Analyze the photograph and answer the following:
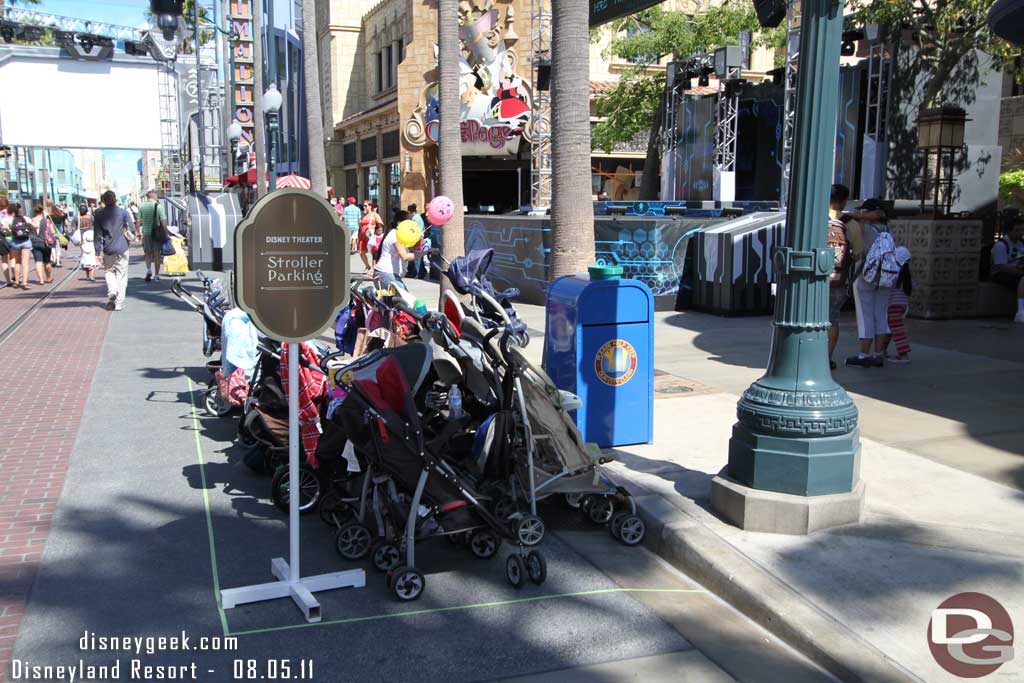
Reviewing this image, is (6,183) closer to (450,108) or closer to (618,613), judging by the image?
(450,108)

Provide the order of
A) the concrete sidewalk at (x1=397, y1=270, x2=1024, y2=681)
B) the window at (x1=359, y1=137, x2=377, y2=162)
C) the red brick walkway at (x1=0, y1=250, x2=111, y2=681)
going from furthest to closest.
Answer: the window at (x1=359, y1=137, x2=377, y2=162), the red brick walkway at (x1=0, y1=250, x2=111, y2=681), the concrete sidewalk at (x1=397, y1=270, x2=1024, y2=681)

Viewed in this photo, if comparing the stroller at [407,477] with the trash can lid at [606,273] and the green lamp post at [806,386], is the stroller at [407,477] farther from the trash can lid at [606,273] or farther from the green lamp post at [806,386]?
the trash can lid at [606,273]

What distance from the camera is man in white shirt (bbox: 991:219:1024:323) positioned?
12578mm

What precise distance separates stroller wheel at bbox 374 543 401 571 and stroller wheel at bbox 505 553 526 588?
587 millimetres

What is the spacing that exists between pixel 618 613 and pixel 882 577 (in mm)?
1330

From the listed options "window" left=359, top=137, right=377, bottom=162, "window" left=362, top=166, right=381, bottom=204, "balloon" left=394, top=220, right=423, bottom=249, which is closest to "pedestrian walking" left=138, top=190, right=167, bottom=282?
"balloon" left=394, top=220, right=423, bottom=249

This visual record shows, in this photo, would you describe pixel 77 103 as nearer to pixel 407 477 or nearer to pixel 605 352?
pixel 605 352

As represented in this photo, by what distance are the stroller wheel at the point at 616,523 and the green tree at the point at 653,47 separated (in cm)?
2347

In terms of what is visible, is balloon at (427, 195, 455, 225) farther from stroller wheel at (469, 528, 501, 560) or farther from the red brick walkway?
stroller wheel at (469, 528, 501, 560)

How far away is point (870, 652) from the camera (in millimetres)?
3721

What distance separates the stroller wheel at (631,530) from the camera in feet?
16.8

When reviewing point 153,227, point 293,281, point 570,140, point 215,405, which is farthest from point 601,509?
point 153,227

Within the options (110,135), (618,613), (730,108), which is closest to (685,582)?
(618,613)
